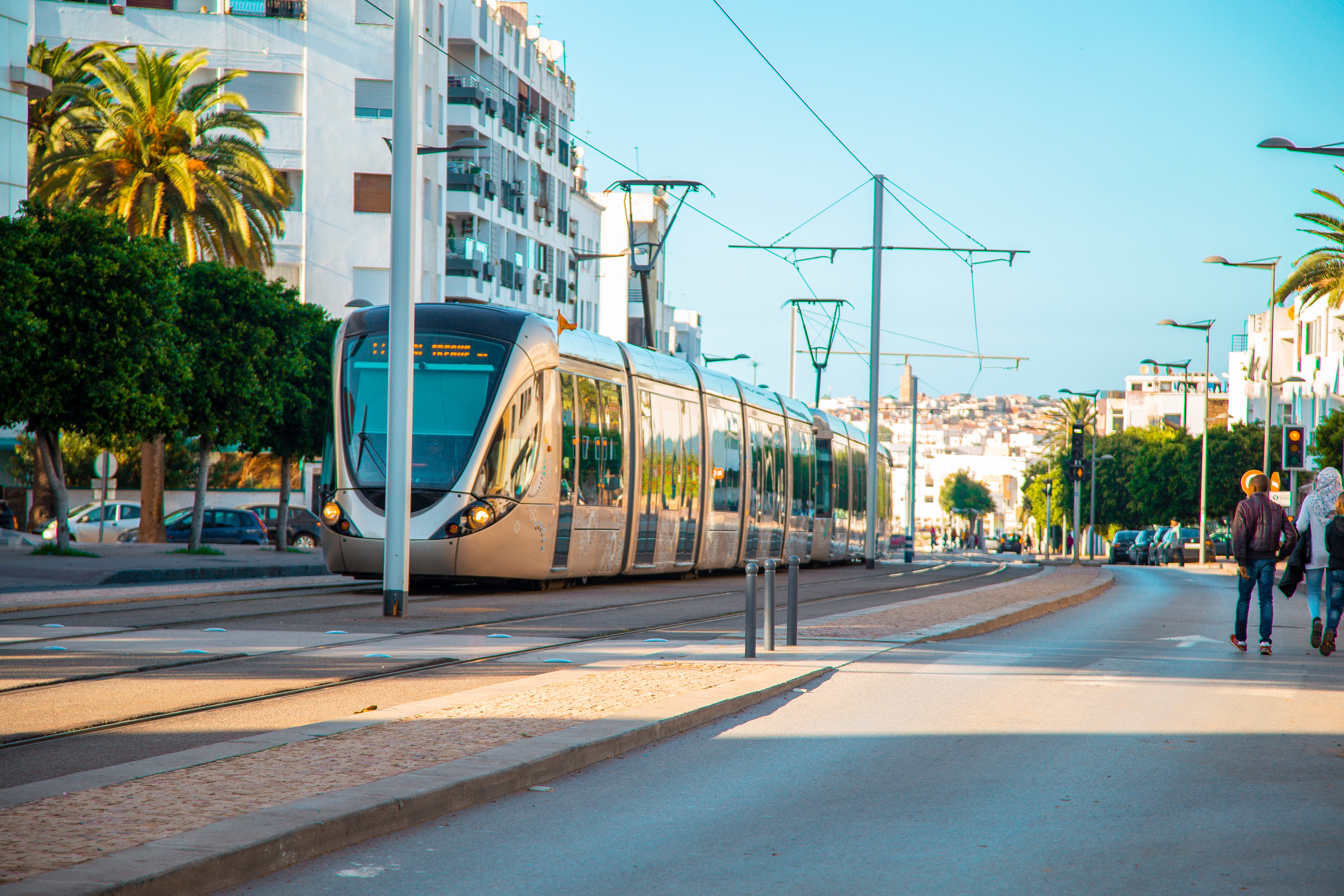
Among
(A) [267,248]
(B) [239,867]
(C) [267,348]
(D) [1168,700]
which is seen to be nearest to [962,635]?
(D) [1168,700]

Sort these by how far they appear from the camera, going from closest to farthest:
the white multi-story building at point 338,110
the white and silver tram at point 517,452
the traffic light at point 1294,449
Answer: the white and silver tram at point 517,452 → the traffic light at point 1294,449 → the white multi-story building at point 338,110

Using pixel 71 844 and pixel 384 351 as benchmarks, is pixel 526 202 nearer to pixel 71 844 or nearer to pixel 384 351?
pixel 384 351

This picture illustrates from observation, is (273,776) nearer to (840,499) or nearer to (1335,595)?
(1335,595)

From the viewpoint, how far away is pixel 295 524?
46031 mm

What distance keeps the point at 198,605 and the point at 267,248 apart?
895 inches

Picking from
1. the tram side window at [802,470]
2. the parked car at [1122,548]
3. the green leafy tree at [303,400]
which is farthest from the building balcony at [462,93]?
the parked car at [1122,548]

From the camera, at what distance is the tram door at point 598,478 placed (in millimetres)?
19141

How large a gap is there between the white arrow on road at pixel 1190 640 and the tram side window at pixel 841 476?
728 inches

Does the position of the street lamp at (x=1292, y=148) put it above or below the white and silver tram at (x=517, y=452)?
above

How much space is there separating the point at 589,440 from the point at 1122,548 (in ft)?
182

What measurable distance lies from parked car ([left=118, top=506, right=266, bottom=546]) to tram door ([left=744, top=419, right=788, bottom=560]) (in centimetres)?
1739

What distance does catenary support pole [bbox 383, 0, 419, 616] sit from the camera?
1474cm

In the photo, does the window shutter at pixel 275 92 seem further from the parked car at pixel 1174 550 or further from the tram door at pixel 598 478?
the parked car at pixel 1174 550

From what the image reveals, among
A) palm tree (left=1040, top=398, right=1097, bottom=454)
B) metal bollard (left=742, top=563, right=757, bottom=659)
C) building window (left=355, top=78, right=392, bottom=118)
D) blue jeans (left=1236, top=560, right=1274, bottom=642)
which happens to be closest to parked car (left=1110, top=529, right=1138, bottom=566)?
palm tree (left=1040, top=398, right=1097, bottom=454)
